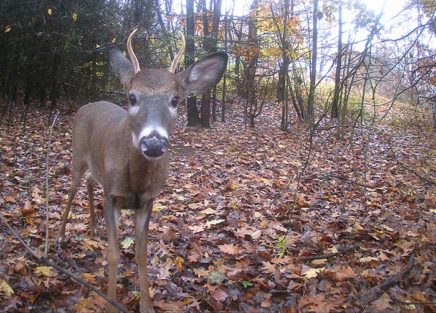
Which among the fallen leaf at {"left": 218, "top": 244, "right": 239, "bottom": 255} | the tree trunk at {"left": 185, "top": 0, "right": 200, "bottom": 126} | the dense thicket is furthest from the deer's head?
the tree trunk at {"left": 185, "top": 0, "right": 200, "bottom": 126}

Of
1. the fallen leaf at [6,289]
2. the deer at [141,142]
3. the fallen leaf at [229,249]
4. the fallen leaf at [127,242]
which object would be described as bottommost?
the fallen leaf at [127,242]

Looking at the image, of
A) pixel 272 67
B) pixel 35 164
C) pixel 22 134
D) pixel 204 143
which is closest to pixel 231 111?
pixel 272 67

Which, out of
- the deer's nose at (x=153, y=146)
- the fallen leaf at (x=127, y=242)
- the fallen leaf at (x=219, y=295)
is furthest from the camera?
the fallen leaf at (x=127, y=242)

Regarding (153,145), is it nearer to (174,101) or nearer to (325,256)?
(174,101)

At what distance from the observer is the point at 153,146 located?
300 cm

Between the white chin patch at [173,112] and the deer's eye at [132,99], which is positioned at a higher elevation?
the deer's eye at [132,99]

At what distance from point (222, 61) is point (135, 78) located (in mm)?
868

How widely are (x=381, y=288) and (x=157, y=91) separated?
2316 mm

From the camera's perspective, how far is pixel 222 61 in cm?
402

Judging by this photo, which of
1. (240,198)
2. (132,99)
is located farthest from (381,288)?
(240,198)

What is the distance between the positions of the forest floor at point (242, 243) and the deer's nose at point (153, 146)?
142 centimetres

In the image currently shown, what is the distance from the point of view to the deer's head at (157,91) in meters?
3.09

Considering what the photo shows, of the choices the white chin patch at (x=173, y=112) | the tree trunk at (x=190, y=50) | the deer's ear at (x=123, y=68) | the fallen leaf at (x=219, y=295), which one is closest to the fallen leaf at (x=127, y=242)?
the fallen leaf at (x=219, y=295)

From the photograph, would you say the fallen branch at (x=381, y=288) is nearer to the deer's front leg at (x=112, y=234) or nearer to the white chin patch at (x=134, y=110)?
the deer's front leg at (x=112, y=234)
